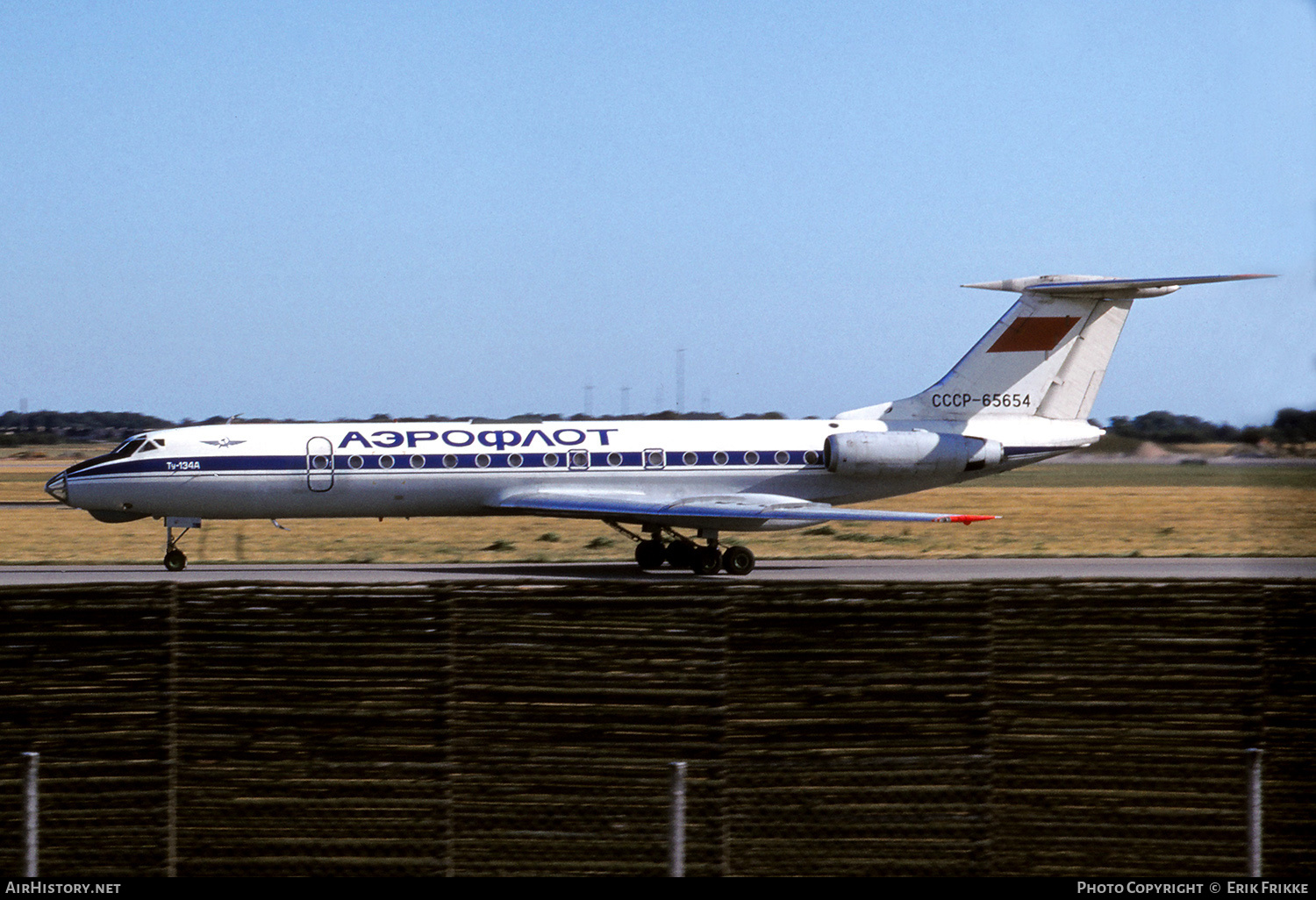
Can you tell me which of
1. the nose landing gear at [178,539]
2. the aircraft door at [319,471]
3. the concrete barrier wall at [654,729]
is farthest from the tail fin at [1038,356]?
the concrete barrier wall at [654,729]

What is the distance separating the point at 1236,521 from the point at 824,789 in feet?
112

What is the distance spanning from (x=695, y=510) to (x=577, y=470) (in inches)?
101

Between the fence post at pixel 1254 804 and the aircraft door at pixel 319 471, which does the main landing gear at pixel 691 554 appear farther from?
the fence post at pixel 1254 804

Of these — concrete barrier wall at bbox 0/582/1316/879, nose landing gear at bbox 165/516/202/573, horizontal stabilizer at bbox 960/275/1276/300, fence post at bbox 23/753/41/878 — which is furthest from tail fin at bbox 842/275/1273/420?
fence post at bbox 23/753/41/878

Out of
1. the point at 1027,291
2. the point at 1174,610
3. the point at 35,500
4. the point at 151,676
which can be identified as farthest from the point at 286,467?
the point at 35,500

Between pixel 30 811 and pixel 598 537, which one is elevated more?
pixel 598 537

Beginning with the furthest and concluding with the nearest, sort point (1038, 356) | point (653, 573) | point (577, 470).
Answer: point (1038, 356)
point (653, 573)
point (577, 470)

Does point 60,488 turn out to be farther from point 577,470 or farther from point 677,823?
point 677,823

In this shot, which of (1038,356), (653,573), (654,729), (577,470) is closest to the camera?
(654,729)

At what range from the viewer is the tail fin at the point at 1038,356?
25797 mm

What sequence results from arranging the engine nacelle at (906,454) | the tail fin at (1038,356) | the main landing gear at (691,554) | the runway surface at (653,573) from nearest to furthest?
the runway surface at (653,573), the main landing gear at (691,554), the engine nacelle at (906,454), the tail fin at (1038,356)

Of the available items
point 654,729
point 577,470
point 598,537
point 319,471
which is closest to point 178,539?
point 319,471

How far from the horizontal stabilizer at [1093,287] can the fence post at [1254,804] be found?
20.5m

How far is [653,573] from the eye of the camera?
24344mm
